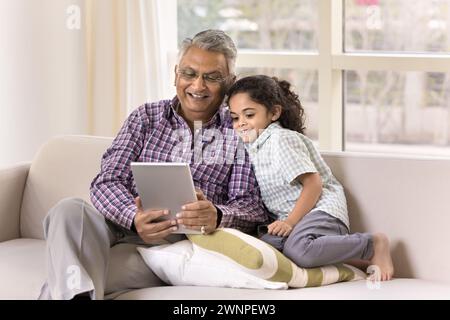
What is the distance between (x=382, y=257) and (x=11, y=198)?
1.15 m

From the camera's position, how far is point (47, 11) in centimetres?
375

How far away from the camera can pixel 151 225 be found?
7.54 ft

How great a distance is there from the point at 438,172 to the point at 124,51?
1.77 m

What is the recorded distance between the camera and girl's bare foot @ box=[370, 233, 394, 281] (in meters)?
2.29

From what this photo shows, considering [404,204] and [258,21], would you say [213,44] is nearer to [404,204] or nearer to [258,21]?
[404,204]

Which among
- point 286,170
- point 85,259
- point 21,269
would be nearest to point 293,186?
point 286,170

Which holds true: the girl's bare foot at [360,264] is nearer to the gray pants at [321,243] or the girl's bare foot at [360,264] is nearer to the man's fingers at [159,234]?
the gray pants at [321,243]

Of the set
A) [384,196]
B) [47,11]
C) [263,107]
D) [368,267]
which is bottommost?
[368,267]

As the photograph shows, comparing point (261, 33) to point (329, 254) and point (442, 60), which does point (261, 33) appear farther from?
point (329, 254)

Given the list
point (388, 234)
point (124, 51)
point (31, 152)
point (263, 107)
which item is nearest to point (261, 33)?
point (124, 51)

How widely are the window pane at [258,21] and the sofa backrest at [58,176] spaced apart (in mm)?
1176

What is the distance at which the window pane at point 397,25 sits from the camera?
335cm

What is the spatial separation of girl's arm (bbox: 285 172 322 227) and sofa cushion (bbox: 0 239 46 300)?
675 millimetres

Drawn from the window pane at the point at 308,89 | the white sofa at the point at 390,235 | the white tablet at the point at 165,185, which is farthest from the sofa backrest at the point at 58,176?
the window pane at the point at 308,89
